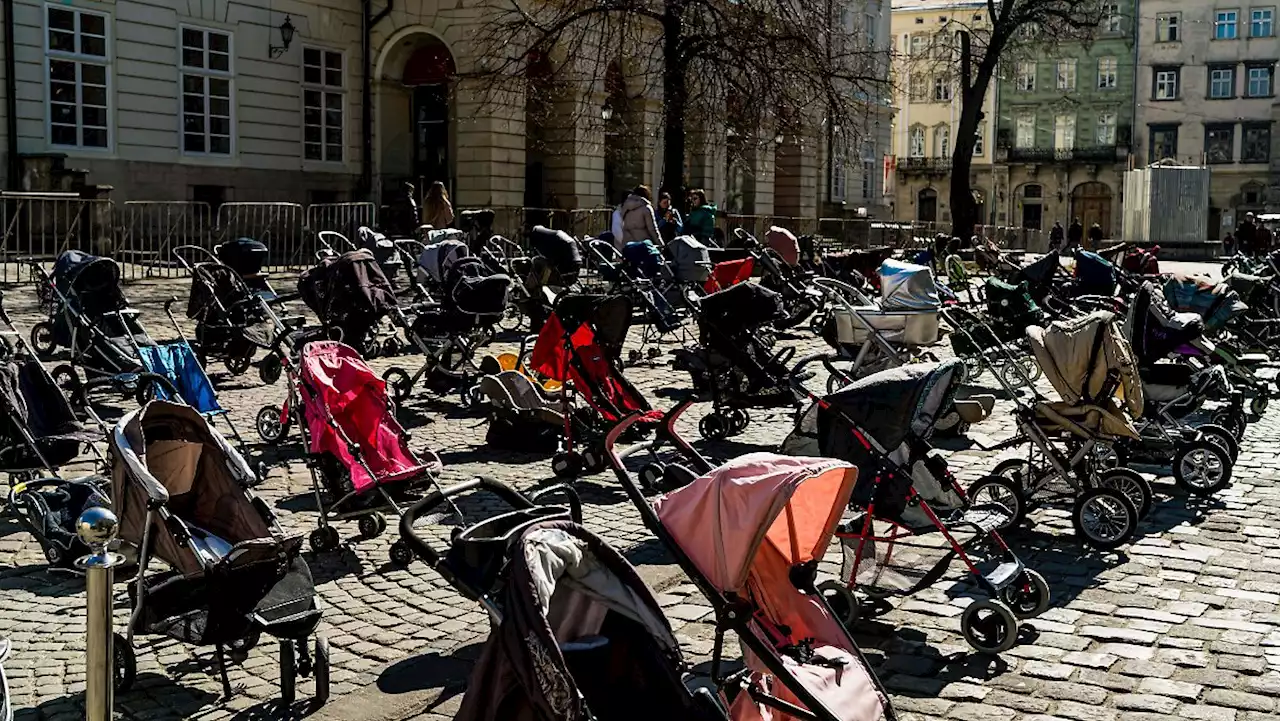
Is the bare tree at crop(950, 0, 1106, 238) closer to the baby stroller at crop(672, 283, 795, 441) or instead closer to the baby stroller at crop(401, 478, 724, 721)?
the baby stroller at crop(672, 283, 795, 441)

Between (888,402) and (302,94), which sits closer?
(888,402)

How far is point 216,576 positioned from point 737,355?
232 inches

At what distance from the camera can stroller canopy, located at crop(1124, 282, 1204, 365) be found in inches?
401

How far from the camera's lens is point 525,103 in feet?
99.8

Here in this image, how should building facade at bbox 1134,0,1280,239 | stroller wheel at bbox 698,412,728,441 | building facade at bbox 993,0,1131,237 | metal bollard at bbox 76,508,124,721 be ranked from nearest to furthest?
metal bollard at bbox 76,508,124,721, stroller wheel at bbox 698,412,728,441, building facade at bbox 1134,0,1280,239, building facade at bbox 993,0,1131,237

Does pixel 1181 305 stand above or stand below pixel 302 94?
below

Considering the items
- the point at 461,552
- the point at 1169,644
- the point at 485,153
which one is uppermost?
the point at 485,153

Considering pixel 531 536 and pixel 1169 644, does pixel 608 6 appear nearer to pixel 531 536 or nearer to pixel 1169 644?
pixel 1169 644

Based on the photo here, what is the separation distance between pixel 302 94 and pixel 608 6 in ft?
26.4

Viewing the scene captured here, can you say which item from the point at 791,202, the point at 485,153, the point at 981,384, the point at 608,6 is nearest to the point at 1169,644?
the point at 981,384

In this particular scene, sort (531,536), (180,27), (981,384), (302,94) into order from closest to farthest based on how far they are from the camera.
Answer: (531,536), (981,384), (180,27), (302,94)

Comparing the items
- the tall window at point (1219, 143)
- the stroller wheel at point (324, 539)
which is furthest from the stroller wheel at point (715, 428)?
the tall window at point (1219, 143)

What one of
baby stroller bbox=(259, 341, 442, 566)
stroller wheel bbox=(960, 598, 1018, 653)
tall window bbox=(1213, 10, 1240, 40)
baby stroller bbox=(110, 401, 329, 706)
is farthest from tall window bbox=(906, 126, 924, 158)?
baby stroller bbox=(110, 401, 329, 706)

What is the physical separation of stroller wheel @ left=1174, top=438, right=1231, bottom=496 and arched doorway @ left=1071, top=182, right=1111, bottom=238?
66325 millimetres
